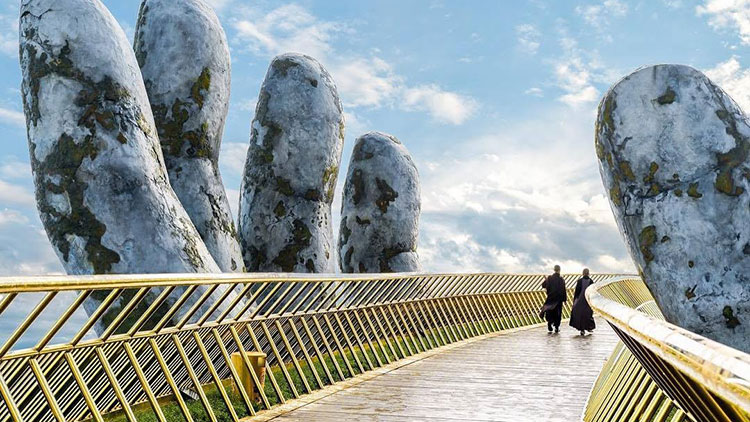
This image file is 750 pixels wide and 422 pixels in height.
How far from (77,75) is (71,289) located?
1032 centimetres

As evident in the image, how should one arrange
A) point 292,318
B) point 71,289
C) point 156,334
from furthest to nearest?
1. point 292,318
2. point 156,334
3. point 71,289

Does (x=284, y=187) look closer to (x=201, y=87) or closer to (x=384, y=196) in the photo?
(x=201, y=87)

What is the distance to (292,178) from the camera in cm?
2144

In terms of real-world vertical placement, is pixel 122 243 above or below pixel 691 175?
above

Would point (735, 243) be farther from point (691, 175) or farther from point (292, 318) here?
point (292, 318)

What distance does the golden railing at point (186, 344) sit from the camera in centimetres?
611

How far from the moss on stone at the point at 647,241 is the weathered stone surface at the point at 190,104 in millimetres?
8882

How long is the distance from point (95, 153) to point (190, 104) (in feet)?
14.4

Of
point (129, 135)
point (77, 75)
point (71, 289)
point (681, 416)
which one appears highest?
point (77, 75)

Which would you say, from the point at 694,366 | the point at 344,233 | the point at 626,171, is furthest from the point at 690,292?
the point at 344,233

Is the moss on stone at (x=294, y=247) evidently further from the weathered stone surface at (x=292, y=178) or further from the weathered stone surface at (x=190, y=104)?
the weathered stone surface at (x=190, y=104)

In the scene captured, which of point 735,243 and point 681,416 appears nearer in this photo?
point 681,416

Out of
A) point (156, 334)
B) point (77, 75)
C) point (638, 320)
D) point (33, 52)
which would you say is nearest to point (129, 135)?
point (77, 75)

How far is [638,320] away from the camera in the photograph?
313 centimetres
